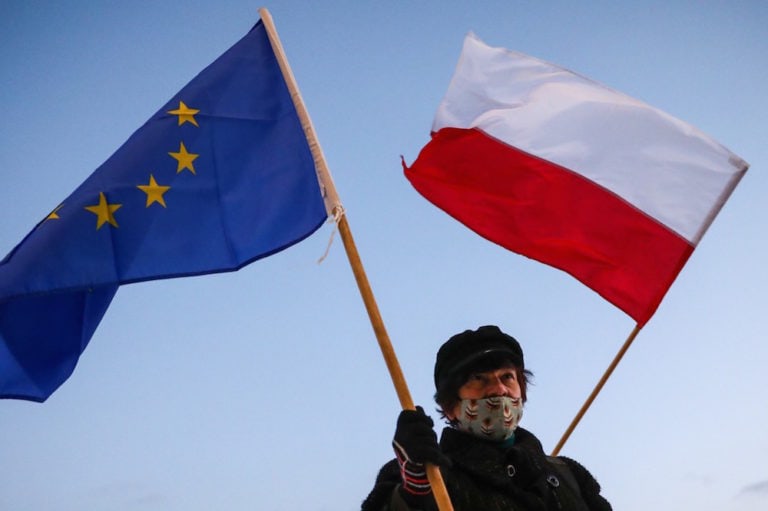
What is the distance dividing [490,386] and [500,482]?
668 millimetres

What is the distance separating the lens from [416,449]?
15.5ft

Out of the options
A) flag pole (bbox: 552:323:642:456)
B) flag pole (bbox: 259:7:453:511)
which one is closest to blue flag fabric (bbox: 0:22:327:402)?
flag pole (bbox: 259:7:453:511)

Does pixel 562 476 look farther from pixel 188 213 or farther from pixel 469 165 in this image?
pixel 188 213

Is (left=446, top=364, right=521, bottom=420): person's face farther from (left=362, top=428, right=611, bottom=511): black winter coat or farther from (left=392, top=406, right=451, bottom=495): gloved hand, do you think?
(left=392, top=406, right=451, bottom=495): gloved hand

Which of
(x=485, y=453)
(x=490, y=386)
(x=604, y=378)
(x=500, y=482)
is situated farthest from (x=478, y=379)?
(x=604, y=378)

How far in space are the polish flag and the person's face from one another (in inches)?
40.6

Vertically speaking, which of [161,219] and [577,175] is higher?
[577,175]

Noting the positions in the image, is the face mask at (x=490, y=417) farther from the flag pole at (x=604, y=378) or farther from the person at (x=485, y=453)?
the flag pole at (x=604, y=378)

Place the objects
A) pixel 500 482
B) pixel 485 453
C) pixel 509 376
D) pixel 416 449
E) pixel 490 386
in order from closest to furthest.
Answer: pixel 416 449 → pixel 500 482 → pixel 485 453 → pixel 490 386 → pixel 509 376

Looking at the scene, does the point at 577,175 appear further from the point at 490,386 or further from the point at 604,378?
the point at 490,386

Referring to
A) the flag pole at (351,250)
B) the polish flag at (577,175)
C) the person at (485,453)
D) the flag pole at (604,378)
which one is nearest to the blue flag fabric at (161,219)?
the flag pole at (351,250)

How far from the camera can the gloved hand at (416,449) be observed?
4.74 meters

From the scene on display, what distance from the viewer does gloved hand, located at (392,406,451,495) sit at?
15.6 ft

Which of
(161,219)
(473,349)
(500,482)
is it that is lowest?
(500,482)
